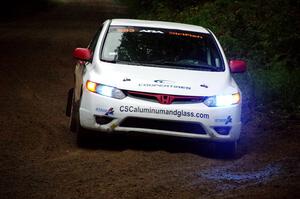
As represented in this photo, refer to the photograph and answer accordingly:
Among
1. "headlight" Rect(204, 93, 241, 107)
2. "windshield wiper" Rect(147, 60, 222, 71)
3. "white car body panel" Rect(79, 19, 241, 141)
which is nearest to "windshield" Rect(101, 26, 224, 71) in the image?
"windshield wiper" Rect(147, 60, 222, 71)

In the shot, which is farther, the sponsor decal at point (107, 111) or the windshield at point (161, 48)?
the windshield at point (161, 48)

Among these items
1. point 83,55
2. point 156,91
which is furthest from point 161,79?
point 83,55

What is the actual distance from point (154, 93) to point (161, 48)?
4.75 ft

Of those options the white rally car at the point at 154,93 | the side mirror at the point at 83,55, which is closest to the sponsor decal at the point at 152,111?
the white rally car at the point at 154,93

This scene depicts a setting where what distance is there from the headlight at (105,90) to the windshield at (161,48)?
73cm

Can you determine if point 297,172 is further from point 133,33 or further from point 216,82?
point 133,33

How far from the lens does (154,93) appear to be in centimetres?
836

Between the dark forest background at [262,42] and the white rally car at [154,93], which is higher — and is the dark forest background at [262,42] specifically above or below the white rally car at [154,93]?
below

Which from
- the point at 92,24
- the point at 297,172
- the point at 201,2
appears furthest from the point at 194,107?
the point at 92,24

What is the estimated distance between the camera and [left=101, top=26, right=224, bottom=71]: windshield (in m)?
9.34

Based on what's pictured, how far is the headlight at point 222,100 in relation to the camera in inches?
336

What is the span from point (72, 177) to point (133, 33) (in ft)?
10.9

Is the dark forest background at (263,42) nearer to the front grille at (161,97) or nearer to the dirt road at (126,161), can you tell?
the dirt road at (126,161)

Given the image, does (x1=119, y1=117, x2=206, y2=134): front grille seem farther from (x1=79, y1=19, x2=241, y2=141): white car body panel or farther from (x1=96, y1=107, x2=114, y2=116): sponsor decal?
(x1=96, y1=107, x2=114, y2=116): sponsor decal
